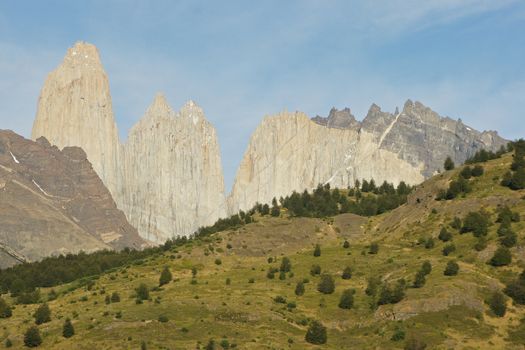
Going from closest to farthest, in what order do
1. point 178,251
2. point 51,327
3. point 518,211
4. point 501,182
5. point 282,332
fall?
point 282,332
point 51,327
point 518,211
point 501,182
point 178,251

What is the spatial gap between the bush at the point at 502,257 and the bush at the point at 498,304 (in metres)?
12.7

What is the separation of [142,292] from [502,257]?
51331 millimetres

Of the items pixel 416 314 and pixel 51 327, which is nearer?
pixel 416 314

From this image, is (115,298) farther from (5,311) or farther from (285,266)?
(285,266)

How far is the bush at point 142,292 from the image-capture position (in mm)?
125688

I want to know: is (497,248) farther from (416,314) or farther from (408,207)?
(408,207)

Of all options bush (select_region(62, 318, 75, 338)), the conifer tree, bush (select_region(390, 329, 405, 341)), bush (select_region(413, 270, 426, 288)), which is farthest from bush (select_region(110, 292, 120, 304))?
bush (select_region(390, 329, 405, 341))

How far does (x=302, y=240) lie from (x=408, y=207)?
21137 mm

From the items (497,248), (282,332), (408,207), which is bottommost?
(282,332)

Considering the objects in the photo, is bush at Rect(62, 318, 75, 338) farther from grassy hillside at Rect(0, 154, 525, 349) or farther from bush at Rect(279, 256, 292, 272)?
bush at Rect(279, 256, 292, 272)

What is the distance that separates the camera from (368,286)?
12475 centimetres

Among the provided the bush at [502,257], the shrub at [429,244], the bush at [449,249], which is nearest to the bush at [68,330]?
the bush at [449,249]

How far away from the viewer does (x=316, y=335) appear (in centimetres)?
10356

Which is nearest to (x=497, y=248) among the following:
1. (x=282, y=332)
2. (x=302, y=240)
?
(x=282, y=332)
